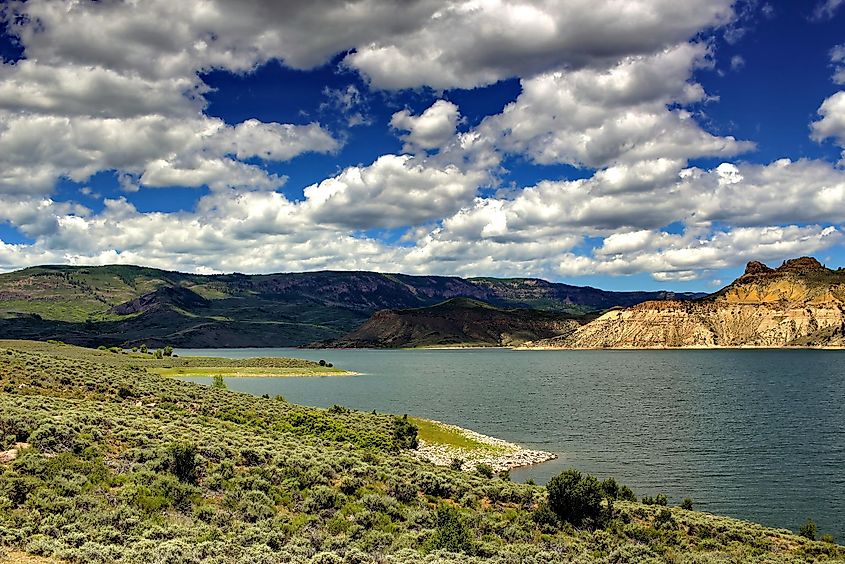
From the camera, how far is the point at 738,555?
2803cm

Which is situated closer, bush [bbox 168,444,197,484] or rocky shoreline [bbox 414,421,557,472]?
bush [bbox 168,444,197,484]

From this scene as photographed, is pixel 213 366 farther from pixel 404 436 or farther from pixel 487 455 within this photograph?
pixel 487 455

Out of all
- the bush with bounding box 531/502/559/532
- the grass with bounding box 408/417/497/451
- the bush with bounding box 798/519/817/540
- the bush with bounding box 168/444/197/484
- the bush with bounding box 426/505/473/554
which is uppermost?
the bush with bounding box 168/444/197/484

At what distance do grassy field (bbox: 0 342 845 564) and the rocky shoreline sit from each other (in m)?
8.61

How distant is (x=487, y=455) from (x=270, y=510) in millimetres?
33207

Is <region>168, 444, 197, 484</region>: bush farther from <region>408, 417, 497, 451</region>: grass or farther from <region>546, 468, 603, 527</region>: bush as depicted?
<region>408, 417, 497, 451</region>: grass

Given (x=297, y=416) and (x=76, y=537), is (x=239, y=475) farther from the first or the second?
(x=297, y=416)

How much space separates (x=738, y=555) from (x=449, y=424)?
50415 millimetres

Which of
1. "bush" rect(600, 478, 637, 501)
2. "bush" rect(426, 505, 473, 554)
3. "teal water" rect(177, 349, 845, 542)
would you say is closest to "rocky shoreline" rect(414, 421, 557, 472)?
"teal water" rect(177, 349, 845, 542)

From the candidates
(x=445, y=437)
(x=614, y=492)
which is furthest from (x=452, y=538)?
(x=445, y=437)

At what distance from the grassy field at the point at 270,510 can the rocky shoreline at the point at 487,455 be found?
861cm

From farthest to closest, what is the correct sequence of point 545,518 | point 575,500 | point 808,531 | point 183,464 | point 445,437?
1. point 445,437
2. point 808,531
3. point 575,500
4. point 545,518
5. point 183,464

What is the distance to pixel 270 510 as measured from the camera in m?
26.2

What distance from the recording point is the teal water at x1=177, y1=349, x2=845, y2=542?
4491cm
